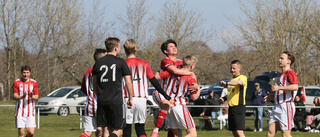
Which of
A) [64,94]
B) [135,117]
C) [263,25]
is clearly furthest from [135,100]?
[263,25]

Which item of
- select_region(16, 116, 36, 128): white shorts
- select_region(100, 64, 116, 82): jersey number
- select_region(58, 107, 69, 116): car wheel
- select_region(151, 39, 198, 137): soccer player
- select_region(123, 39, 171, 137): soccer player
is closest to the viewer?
select_region(100, 64, 116, 82): jersey number

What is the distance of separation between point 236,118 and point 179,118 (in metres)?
1.65

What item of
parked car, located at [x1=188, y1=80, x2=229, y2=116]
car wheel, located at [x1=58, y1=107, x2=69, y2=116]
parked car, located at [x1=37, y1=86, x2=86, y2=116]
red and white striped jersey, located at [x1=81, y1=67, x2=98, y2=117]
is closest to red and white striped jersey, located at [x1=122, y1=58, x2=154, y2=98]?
red and white striped jersey, located at [x1=81, y1=67, x2=98, y2=117]

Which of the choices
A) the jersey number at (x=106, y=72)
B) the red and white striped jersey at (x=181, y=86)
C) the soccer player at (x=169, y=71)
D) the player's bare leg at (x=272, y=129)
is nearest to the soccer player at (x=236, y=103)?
the player's bare leg at (x=272, y=129)

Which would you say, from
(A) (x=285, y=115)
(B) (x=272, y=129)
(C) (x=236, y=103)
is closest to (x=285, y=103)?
(A) (x=285, y=115)

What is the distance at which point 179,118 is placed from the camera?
7.55 metres

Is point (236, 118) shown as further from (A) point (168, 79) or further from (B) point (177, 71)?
(B) point (177, 71)

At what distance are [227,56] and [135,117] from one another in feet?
106

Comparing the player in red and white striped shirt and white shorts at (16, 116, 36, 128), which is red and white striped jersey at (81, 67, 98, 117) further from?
white shorts at (16, 116, 36, 128)

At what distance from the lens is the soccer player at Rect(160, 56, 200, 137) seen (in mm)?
7555

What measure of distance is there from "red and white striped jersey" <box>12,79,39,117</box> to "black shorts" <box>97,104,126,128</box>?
4.05 metres

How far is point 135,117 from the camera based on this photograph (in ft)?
24.6

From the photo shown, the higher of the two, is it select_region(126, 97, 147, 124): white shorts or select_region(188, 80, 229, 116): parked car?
select_region(126, 97, 147, 124): white shorts

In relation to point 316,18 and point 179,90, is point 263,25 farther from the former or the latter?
point 179,90
